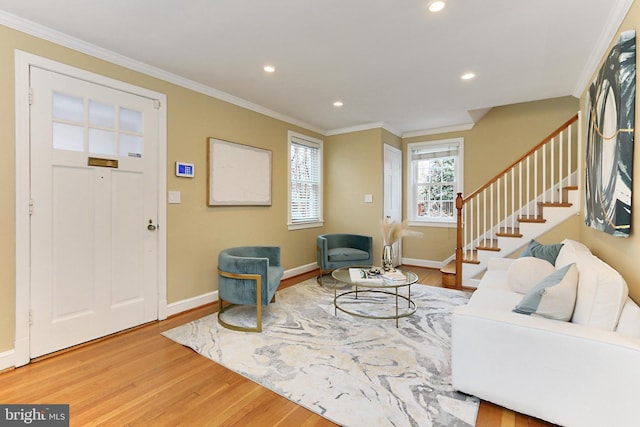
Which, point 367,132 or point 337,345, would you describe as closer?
point 337,345

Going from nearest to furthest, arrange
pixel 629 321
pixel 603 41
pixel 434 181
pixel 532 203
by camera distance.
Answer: pixel 629 321 < pixel 603 41 < pixel 532 203 < pixel 434 181

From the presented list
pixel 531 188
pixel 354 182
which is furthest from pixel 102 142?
pixel 531 188

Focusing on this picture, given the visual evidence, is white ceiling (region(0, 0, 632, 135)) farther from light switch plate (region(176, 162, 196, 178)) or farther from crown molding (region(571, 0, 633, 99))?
light switch plate (region(176, 162, 196, 178))

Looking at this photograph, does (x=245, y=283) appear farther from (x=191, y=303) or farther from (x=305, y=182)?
(x=305, y=182)

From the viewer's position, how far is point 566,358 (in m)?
1.54

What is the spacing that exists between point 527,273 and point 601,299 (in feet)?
3.24

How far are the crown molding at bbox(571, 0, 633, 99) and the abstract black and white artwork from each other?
212 mm

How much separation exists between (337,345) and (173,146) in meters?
2.57

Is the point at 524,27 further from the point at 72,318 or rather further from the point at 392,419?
the point at 72,318

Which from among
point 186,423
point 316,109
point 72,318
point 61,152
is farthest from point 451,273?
point 61,152

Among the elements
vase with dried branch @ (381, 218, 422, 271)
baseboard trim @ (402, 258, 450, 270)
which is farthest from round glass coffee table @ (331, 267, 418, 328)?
baseboard trim @ (402, 258, 450, 270)

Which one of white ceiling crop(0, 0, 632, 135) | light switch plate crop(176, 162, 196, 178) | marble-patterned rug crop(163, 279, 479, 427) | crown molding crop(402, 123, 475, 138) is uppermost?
crown molding crop(402, 123, 475, 138)

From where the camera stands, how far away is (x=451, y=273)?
14.1 feet

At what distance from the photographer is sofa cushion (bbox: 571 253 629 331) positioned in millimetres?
1608
